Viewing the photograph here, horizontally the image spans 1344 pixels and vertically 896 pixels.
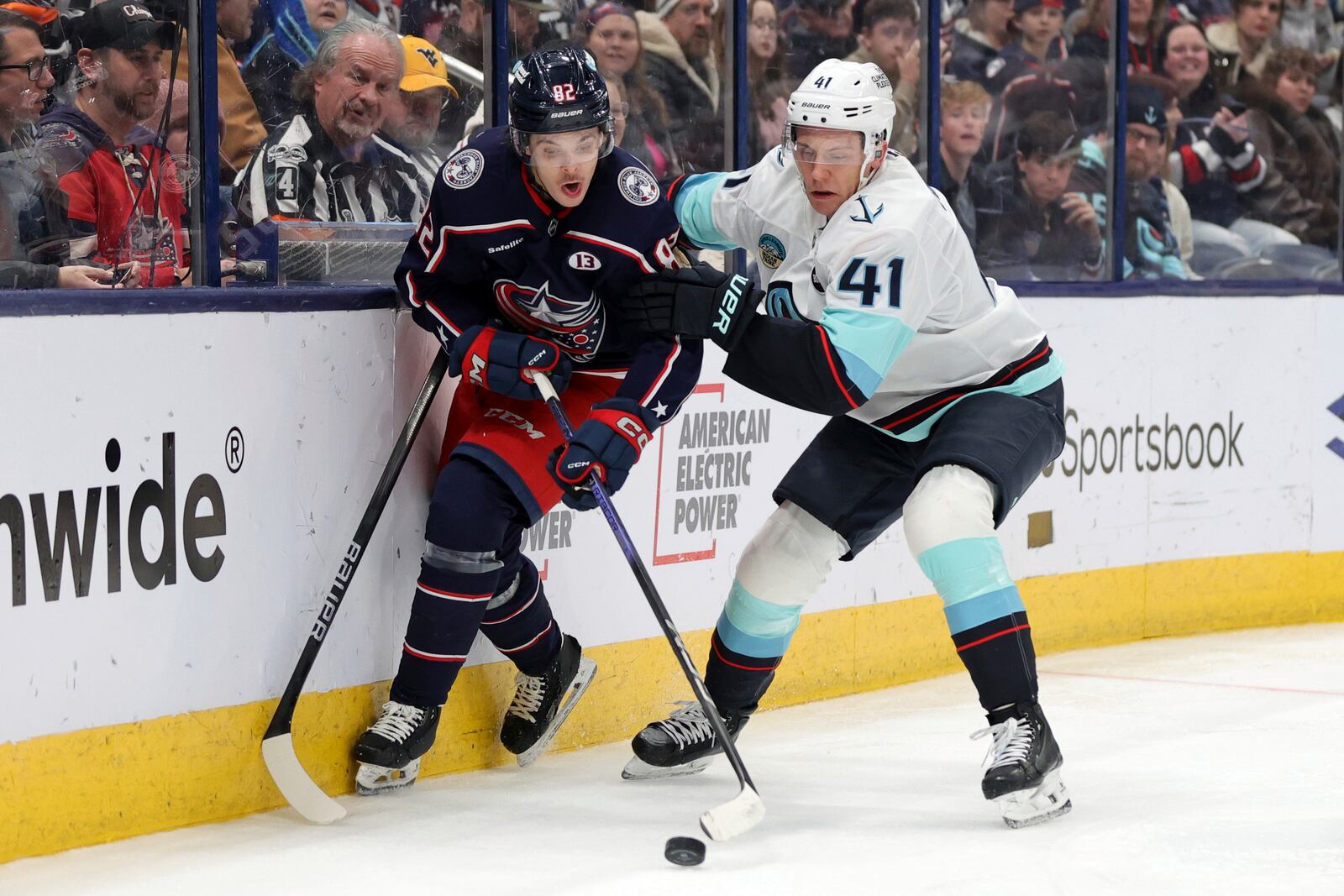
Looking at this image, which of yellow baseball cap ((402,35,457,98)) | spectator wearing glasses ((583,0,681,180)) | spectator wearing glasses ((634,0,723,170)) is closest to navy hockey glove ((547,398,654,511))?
yellow baseball cap ((402,35,457,98))

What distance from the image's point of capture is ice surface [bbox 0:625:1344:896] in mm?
2664

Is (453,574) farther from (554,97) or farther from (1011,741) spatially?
(1011,741)

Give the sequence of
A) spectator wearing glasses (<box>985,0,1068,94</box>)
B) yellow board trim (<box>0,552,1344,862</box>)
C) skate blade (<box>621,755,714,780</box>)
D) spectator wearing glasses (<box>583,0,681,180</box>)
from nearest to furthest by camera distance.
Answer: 1. yellow board trim (<box>0,552,1344,862</box>)
2. skate blade (<box>621,755,714,780</box>)
3. spectator wearing glasses (<box>583,0,681,180</box>)
4. spectator wearing glasses (<box>985,0,1068,94</box>)

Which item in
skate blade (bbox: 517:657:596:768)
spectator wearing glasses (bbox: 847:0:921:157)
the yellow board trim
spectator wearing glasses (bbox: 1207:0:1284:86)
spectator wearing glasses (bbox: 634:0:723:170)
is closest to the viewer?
the yellow board trim

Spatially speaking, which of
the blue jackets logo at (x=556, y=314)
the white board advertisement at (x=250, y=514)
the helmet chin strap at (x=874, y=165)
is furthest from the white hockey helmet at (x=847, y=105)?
the white board advertisement at (x=250, y=514)

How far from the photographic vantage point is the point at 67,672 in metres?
2.76

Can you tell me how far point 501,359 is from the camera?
10.1 feet

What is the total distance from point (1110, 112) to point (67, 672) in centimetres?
379

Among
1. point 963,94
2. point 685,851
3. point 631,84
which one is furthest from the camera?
point 963,94

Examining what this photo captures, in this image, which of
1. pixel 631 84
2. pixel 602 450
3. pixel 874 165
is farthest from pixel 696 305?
pixel 631 84

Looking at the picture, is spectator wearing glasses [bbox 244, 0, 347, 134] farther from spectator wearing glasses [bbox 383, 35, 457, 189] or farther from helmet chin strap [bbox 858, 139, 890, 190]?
helmet chin strap [bbox 858, 139, 890, 190]

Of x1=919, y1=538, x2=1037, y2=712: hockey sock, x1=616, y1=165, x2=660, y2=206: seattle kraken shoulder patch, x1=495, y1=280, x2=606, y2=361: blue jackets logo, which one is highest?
x1=616, y1=165, x2=660, y2=206: seattle kraken shoulder patch

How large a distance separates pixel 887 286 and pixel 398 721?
45.5 inches

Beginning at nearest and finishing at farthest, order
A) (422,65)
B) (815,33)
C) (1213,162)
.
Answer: (422,65) → (815,33) → (1213,162)
